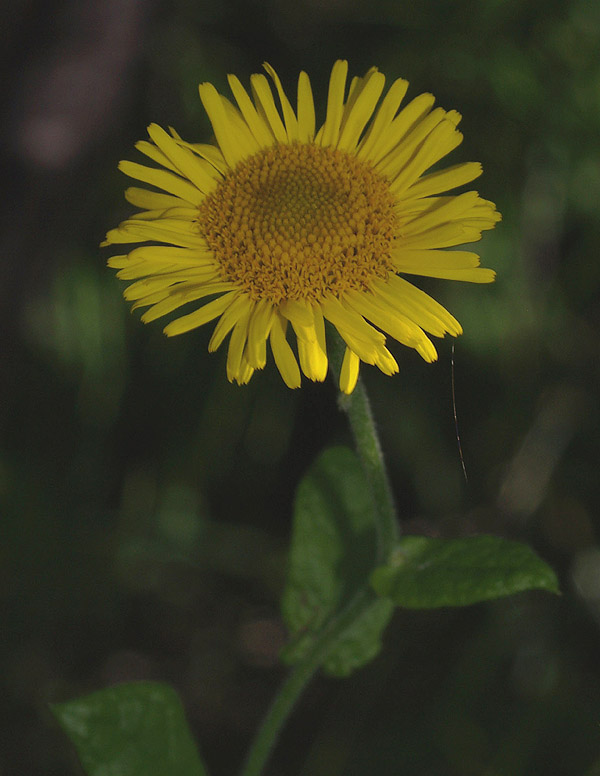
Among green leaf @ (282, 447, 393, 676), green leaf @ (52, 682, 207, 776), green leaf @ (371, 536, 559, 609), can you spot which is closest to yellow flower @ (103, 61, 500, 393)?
green leaf @ (371, 536, 559, 609)

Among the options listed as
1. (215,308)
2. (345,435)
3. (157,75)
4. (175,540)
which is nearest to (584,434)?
(345,435)

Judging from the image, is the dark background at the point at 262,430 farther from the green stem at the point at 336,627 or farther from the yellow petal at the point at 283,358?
the yellow petal at the point at 283,358

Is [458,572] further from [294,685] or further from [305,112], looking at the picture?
[305,112]

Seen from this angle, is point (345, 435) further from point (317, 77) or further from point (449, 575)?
→ point (317, 77)

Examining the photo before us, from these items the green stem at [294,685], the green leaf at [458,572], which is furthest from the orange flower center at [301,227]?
the green stem at [294,685]

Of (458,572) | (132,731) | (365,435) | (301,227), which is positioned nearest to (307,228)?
(301,227)
